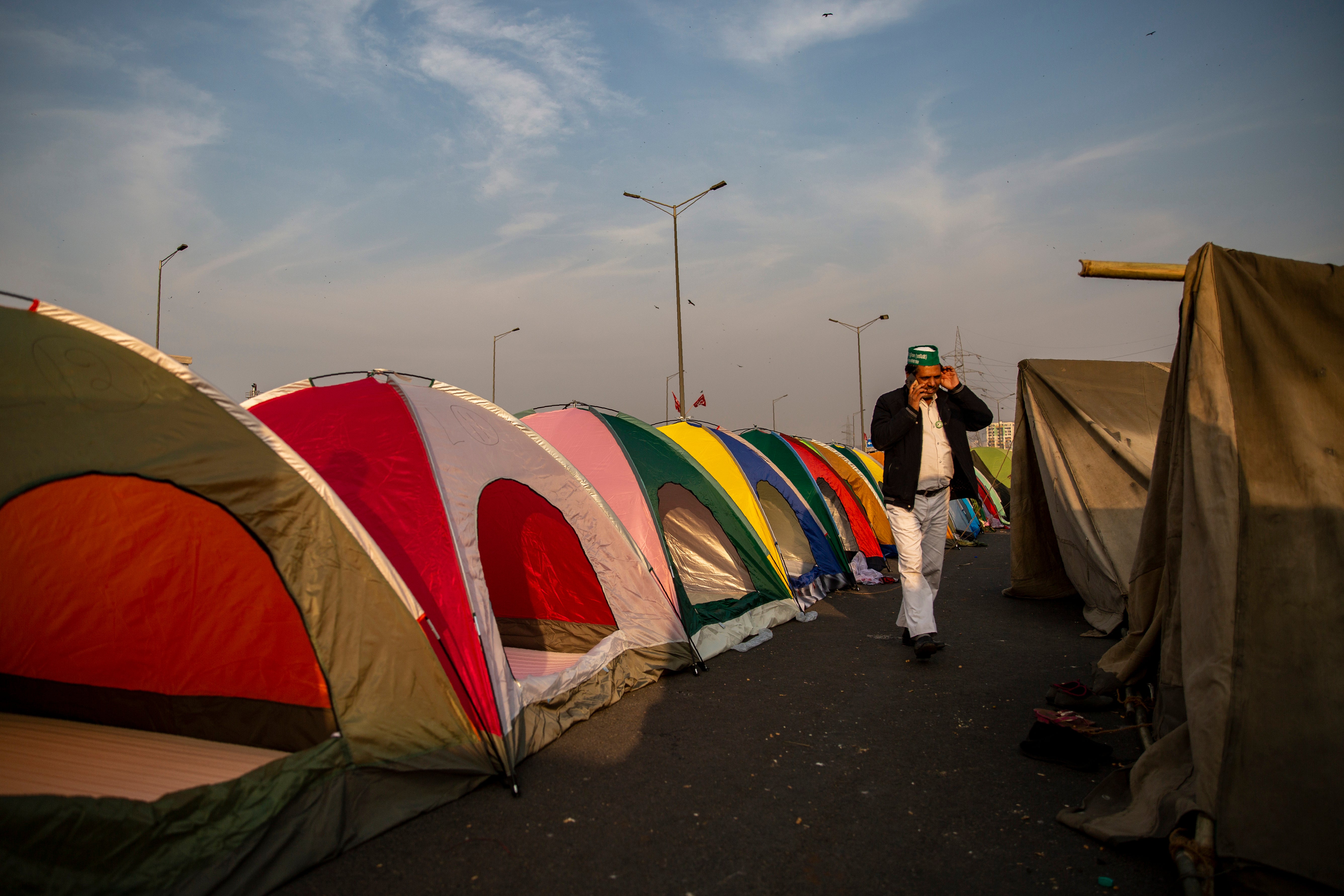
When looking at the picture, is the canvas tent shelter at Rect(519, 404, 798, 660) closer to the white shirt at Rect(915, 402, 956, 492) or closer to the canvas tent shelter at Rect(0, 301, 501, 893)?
the white shirt at Rect(915, 402, 956, 492)

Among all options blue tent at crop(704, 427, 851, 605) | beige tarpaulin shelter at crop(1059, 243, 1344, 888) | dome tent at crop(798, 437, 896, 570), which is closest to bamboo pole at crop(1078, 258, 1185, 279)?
beige tarpaulin shelter at crop(1059, 243, 1344, 888)

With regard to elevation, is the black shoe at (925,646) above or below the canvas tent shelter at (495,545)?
below

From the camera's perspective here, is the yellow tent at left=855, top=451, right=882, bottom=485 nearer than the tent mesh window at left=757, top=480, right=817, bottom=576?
No

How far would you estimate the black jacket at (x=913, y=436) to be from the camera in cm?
586

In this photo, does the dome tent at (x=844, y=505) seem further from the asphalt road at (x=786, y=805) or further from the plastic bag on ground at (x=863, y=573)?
the asphalt road at (x=786, y=805)

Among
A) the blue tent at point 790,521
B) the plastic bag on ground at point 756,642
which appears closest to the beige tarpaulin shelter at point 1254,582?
the plastic bag on ground at point 756,642

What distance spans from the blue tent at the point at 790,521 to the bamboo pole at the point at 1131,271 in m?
6.34

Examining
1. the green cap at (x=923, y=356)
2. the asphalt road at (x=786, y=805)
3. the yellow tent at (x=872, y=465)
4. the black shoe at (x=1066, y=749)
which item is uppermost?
the green cap at (x=923, y=356)

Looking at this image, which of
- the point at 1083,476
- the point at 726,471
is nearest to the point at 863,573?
the point at 726,471

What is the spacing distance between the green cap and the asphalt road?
2.34m

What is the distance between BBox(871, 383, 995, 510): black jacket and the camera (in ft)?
19.2

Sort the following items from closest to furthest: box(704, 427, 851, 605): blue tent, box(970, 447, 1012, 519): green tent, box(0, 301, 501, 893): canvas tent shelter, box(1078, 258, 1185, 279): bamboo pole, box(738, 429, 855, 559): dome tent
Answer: box(0, 301, 501, 893): canvas tent shelter, box(1078, 258, 1185, 279): bamboo pole, box(704, 427, 851, 605): blue tent, box(738, 429, 855, 559): dome tent, box(970, 447, 1012, 519): green tent

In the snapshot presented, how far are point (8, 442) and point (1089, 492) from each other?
7.62 m

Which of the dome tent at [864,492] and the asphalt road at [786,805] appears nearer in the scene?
the asphalt road at [786,805]
